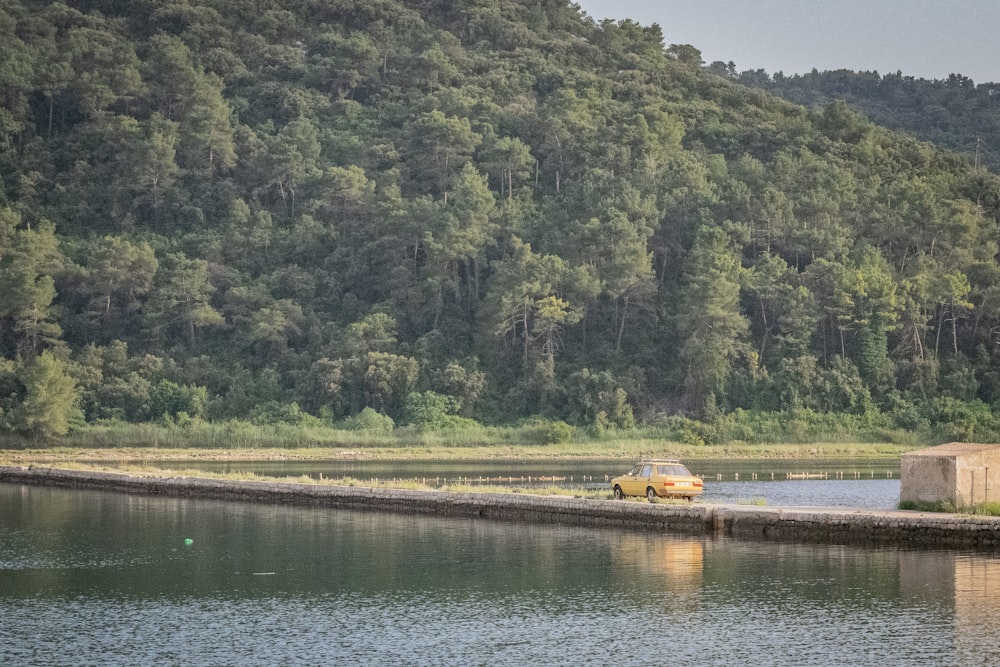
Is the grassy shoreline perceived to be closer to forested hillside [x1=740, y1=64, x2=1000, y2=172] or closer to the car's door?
the car's door

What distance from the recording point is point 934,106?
177 meters

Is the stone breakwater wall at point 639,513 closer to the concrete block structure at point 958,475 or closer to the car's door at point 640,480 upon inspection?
the concrete block structure at point 958,475

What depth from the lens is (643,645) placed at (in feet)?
85.7

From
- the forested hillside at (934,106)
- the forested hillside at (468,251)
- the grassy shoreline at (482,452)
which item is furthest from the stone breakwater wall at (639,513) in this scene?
the forested hillside at (934,106)

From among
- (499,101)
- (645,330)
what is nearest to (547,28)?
(499,101)

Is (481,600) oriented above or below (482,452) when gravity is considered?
below

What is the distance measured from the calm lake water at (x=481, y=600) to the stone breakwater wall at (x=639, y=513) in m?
1.10

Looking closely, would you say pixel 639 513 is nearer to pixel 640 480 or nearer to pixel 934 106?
pixel 640 480

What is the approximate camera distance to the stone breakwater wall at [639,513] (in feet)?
121

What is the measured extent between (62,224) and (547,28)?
59964 millimetres

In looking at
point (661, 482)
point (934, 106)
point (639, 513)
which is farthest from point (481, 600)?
point (934, 106)

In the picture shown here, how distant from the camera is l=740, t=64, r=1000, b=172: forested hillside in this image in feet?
532

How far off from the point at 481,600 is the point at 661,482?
15.3 m

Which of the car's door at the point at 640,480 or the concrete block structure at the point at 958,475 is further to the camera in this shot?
the car's door at the point at 640,480
